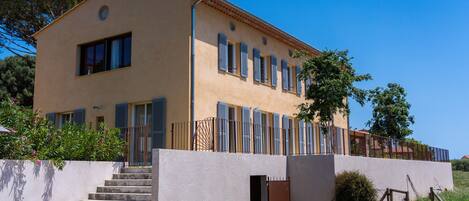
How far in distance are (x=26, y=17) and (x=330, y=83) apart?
16484 mm

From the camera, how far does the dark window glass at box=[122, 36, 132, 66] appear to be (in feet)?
57.4

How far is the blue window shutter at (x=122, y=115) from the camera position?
16578mm

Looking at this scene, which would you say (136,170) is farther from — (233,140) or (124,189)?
(233,140)

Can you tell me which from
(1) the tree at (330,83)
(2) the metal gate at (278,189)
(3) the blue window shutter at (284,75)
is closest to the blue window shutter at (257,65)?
(1) the tree at (330,83)

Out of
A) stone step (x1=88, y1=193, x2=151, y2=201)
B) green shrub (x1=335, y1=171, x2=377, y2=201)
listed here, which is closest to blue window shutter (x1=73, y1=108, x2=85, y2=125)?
stone step (x1=88, y1=193, x2=151, y2=201)

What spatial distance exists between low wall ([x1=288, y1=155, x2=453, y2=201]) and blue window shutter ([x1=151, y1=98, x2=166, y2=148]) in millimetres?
4052

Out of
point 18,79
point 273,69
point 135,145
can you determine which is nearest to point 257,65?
point 273,69

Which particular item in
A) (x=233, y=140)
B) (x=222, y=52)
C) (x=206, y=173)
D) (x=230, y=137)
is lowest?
(x=206, y=173)

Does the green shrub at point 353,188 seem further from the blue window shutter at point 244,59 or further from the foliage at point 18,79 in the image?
the foliage at point 18,79

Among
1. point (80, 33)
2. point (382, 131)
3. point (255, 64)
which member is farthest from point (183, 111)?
point (382, 131)

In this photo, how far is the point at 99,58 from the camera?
725 inches

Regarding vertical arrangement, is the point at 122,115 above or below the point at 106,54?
below

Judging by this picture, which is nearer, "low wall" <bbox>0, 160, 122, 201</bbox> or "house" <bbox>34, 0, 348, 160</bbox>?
"low wall" <bbox>0, 160, 122, 201</bbox>

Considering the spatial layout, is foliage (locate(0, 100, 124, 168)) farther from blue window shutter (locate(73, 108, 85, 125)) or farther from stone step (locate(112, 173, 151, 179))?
blue window shutter (locate(73, 108, 85, 125))
